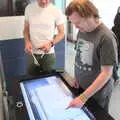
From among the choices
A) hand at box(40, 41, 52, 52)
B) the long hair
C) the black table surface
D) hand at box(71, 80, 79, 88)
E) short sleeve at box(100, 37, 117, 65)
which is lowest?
the black table surface

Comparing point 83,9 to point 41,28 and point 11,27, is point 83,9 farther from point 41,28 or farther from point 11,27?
point 11,27

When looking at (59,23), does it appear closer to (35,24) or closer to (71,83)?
(35,24)

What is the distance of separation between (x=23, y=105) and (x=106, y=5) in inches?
179

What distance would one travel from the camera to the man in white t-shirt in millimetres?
2330

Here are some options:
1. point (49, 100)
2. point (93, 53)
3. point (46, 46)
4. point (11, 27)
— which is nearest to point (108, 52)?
point (93, 53)

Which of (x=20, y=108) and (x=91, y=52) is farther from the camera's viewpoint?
(x=91, y=52)

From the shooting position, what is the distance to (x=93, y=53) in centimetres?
154

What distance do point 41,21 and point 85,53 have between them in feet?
2.89

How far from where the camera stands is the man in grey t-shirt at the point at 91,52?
1.39 metres

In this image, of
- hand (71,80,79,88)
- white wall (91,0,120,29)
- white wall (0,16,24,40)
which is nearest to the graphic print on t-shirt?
hand (71,80,79,88)

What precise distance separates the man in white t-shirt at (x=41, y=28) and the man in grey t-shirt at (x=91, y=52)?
0.72m

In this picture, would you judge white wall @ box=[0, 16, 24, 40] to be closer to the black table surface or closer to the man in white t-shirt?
the man in white t-shirt

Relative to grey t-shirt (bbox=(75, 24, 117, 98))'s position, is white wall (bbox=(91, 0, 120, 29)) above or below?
above

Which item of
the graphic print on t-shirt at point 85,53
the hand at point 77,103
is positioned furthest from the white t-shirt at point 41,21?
the hand at point 77,103
